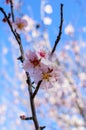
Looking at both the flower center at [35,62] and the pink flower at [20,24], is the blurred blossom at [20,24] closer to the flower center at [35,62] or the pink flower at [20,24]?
the pink flower at [20,24]

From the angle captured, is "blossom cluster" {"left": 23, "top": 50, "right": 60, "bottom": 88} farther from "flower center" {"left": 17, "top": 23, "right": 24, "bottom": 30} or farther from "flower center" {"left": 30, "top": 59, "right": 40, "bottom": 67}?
"flower center" {"left": 17, "top": 23, "right": 24, "bottom": 30}

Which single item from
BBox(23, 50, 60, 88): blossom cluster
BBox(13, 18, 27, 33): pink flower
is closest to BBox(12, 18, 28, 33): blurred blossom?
BBox(13, 18, 27, 33): pink flower

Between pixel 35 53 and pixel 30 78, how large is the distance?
17cm

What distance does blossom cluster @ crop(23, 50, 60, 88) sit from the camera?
149cm

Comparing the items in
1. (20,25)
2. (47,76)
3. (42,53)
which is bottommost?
(47,76)

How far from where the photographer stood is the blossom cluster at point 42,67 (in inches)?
58.8

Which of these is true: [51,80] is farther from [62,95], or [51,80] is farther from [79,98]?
[62,95]

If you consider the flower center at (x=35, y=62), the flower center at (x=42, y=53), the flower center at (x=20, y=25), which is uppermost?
the flower center at (x=20, y=25)

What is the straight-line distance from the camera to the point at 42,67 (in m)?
1.53

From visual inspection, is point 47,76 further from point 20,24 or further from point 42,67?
point 20,24

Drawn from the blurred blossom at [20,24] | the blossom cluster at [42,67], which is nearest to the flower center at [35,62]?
the blossom cluster at [42,67]

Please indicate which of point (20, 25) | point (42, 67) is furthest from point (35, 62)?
point (20, 25)

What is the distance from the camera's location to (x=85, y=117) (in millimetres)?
6180

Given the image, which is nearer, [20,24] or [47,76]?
[47,76]
